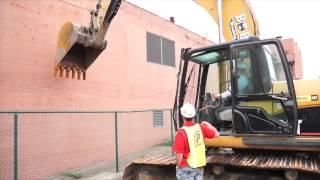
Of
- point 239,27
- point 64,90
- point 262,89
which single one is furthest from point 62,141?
point 262,89

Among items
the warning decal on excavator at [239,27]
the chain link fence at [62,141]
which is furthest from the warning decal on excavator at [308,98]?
the chain link fence at [62,141]

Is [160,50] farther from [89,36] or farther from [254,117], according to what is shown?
[254,117]

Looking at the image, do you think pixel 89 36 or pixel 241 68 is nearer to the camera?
pixel 241 68

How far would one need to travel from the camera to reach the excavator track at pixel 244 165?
5614 mm

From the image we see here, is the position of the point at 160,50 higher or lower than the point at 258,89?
higher

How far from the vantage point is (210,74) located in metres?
7.70

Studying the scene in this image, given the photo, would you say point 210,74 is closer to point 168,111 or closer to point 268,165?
point 268,165

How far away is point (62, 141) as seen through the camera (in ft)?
36.6

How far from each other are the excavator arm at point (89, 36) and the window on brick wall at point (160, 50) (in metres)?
7.13

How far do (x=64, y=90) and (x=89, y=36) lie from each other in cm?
329

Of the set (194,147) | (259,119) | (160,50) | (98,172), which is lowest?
(98,172)

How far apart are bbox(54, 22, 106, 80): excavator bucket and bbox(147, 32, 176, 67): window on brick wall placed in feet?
22.5

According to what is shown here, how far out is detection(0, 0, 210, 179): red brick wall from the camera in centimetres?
995

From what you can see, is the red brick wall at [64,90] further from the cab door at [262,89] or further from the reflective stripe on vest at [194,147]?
the cab door at [262,89]
